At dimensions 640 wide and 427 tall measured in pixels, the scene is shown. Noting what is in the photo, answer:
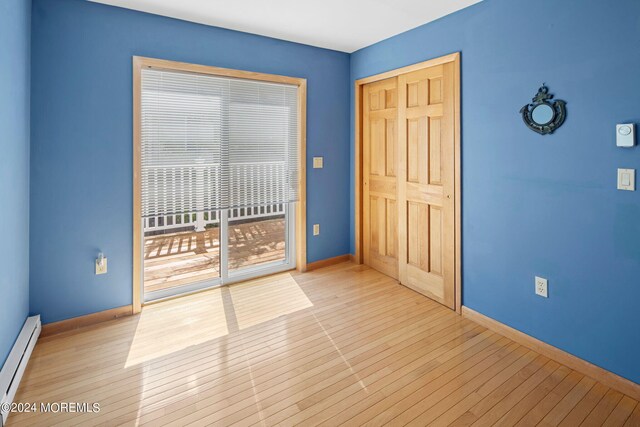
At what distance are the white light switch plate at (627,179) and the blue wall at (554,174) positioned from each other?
0.11ft

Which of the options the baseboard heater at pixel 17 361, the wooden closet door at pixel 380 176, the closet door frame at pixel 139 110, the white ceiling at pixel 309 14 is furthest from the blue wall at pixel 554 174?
the baseboard heater at pixel 17 361

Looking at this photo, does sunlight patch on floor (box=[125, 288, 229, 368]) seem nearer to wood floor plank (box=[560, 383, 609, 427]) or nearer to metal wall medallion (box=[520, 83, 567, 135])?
wood floor plank (box=[560, 383, 609, 427])

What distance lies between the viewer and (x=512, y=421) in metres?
1.73

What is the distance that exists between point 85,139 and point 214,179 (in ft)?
3.35

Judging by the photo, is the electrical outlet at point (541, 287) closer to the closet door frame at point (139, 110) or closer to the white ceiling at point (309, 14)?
the white ceiling at point (309, 14)

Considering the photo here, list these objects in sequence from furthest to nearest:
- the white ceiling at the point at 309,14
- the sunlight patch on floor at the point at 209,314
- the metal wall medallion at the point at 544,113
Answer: the white ceiling at the point at 309,14
the sunlight patch on floor at the point at 209,314
the metal wall medallion at the point at 544,113

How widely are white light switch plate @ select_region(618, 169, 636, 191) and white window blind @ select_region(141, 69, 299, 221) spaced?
2668 millimetres

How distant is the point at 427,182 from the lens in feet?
10.4

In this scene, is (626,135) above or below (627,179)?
above

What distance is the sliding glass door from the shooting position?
295 cm

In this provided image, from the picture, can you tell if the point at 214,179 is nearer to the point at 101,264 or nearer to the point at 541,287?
the point at 101,264

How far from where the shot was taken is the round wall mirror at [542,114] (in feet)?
7.22

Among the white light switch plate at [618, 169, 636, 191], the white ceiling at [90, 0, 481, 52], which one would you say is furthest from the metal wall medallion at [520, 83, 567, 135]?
the white ceiling at [90, 0, 481, 52]

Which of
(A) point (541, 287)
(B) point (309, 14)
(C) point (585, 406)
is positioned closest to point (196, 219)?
(B) point (309, 14)
